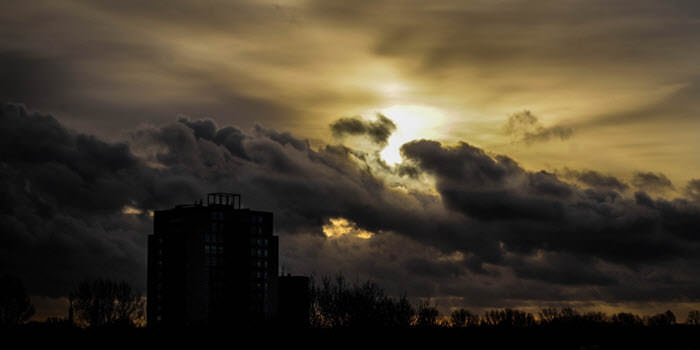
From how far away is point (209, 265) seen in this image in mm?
177125

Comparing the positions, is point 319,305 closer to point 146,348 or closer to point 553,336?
point 553,336

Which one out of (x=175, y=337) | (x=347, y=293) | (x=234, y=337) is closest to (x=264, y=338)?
(x=234, y=337)

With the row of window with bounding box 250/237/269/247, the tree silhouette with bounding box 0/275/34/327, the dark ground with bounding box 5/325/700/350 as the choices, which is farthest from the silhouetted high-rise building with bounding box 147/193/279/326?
the dark ground with bounding box 5/325/700/350

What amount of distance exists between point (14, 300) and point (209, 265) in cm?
4362

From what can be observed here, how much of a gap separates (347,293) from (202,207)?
44.1 metres

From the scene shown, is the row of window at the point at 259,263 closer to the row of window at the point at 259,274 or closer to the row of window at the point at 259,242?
the row of window at the point at 259,274

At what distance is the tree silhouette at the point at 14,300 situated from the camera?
142m

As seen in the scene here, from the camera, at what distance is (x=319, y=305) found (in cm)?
15712

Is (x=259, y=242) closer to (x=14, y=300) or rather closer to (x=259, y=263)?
(x=259, y=263)

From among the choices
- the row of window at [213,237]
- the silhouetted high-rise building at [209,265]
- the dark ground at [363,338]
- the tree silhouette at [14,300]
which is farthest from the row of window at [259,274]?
the dark ground at [363,338]

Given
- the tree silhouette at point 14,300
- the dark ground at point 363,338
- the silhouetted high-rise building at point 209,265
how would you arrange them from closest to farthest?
the dark ground at point 363,338 < the tree silhouette at point 14,300 < the silhouetted high-rise building at point 209,265

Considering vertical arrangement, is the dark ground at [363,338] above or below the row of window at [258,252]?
below

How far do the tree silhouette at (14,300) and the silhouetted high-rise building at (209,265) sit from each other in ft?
102

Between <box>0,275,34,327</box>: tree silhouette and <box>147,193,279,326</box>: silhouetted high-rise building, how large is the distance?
102 feet
